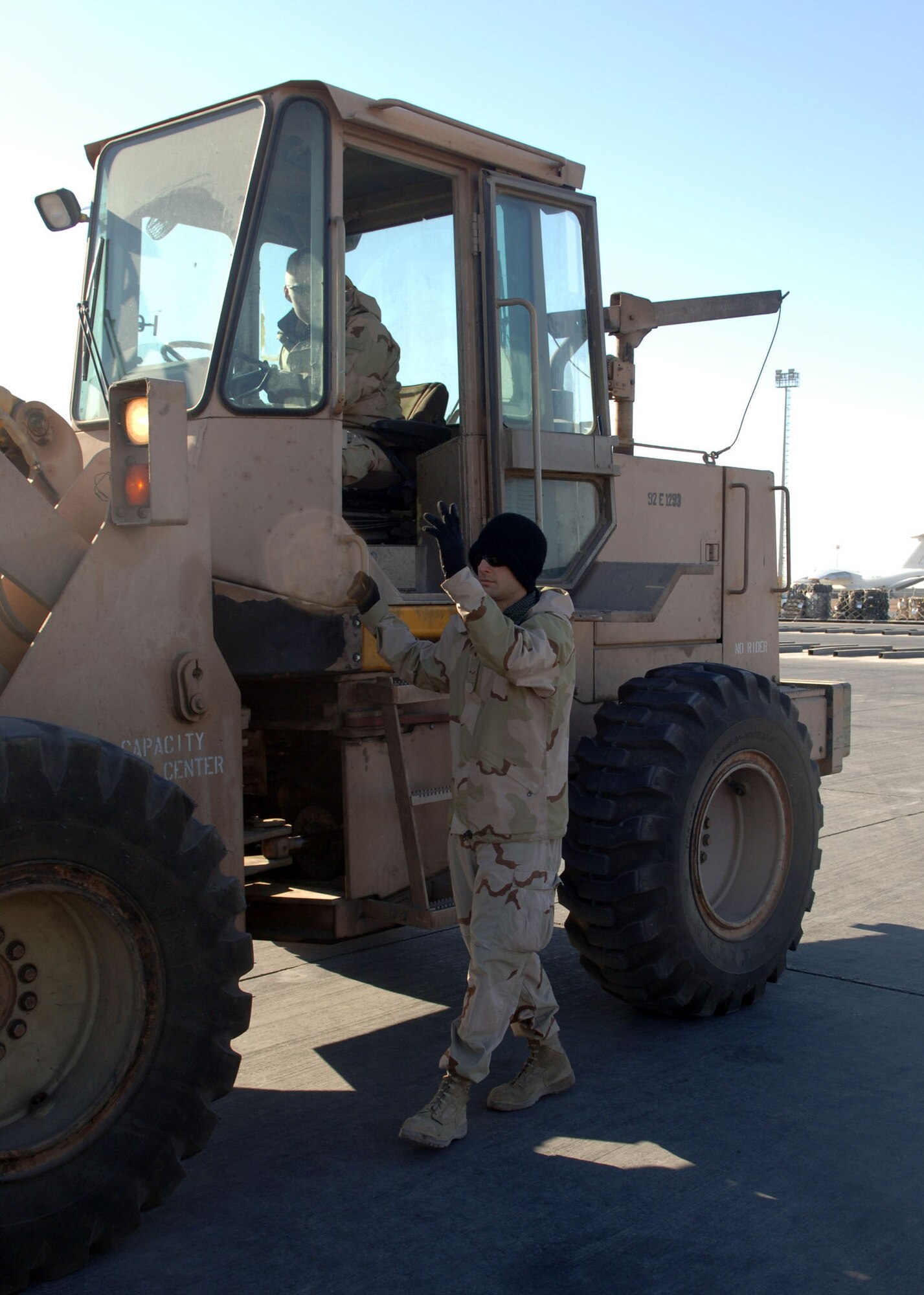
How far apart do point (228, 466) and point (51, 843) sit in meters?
1.54

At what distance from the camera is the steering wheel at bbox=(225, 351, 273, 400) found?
4.18 m

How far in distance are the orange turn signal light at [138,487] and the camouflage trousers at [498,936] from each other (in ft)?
4.58

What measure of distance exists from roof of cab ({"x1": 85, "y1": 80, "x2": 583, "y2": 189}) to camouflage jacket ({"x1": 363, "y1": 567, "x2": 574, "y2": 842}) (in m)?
1.73

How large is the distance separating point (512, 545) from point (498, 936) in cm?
118

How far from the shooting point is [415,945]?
20.0ft

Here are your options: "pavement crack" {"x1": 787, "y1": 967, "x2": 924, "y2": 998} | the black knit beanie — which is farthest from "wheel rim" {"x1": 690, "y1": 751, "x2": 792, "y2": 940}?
the black knit beanie

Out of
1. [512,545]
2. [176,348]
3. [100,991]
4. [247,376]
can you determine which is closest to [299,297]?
[247,376]

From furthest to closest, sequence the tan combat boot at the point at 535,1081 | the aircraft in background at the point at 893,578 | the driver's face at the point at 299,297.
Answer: the aircraft in background at the point at 893,578 → the driver's face at the point at 299,297 → the tan combat boot at the point at 535,1081

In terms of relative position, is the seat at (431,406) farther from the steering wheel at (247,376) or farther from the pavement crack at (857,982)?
the pavement crack at (857,982)

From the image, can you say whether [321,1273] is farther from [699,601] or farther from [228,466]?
[699,601]

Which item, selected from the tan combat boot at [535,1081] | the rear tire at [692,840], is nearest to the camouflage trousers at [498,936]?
the tan combat boot at [535,1081]

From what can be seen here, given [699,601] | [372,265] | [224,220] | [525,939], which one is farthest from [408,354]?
[525,939]

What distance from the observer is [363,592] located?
4172 mm

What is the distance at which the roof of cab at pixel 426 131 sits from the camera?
429cm
